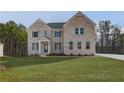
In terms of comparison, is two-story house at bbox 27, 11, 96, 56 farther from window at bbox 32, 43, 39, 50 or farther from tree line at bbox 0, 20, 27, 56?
tree line at bbox 0, 20, 27, 56

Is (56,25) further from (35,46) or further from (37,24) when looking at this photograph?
(35,46)

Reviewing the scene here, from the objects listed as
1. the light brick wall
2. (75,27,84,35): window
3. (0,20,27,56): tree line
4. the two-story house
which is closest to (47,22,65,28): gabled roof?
the two-story house

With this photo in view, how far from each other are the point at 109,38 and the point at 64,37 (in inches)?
Result: 336

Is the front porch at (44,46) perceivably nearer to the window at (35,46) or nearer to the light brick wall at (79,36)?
the window at (35,46)

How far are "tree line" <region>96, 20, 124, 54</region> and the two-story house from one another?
279 cm

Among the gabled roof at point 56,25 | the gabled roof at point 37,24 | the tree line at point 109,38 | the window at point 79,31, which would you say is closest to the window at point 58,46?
the gabled roof at point 56,25

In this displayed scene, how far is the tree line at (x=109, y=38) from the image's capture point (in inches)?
1657

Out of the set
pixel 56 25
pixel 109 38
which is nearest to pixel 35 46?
pixel 56 25

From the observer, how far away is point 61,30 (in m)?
40.2

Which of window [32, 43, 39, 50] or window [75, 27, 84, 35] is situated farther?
window [32, 43, 39, 50]

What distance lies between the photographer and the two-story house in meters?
38.5
